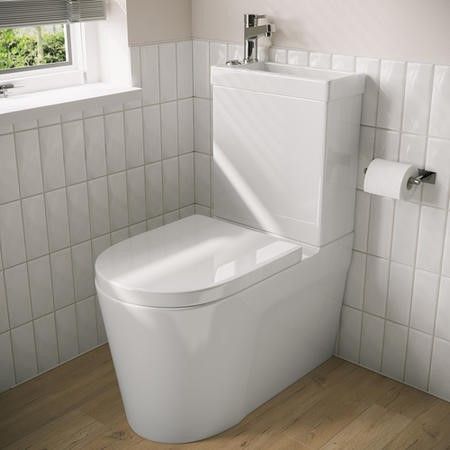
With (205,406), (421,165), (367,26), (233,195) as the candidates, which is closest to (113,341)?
(205,406)

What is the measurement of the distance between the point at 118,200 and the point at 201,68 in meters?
0.52

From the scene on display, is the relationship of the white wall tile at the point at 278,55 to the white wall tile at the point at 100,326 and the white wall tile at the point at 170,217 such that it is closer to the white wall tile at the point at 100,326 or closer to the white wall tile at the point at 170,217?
the white wall tile at the point at 170,217

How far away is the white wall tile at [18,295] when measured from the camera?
2.10m

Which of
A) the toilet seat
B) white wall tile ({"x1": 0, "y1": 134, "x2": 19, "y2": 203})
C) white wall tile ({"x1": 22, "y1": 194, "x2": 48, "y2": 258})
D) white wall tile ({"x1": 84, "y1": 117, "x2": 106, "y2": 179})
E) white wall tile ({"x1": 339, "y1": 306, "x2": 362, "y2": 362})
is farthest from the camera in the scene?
white wall tile ({"x1": 339, "y1": 306, "x2": 362, "y2": 362})

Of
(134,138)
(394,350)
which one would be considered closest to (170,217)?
(134,138)

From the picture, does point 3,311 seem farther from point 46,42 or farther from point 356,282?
point 356,282

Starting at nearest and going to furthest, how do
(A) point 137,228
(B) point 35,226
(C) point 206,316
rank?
(C) point 206,316, (B) point 35,226, (A) point 137,228

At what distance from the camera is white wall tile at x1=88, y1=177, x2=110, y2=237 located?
7.41 feet

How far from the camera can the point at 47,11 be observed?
217 centimetres

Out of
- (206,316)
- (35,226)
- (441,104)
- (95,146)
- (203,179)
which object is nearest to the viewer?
(206,316)

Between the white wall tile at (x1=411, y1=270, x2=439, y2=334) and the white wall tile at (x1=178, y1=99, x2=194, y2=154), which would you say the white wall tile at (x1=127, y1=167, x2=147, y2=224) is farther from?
the white wall tile at (x1=411, y1=270, x2=439, y2=334)

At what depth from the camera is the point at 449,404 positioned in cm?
214

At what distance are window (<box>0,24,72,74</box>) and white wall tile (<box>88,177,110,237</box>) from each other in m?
0.40

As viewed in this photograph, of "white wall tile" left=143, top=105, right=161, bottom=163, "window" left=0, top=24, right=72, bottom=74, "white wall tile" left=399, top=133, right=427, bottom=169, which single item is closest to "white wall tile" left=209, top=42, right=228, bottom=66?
"white wall tile" left=143, top=105, right=161, bottom=163
